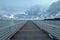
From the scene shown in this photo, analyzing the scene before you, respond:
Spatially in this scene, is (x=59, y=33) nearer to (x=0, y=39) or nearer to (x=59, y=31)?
(x=59, y=31)

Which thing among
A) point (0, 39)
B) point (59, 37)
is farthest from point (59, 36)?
point (0, 39)

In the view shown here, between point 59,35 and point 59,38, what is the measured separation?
0.23 m

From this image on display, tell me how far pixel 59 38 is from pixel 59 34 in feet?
1.08

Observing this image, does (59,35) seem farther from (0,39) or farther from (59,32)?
(0,39)

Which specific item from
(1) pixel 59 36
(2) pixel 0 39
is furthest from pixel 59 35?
(2) pixel 0 39

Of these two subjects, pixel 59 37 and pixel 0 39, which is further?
pixel 59 37

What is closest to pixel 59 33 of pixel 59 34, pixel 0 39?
pixel 59 34

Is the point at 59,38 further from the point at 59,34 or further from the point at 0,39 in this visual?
the point at 0,39

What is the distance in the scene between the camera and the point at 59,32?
10516 millimetres

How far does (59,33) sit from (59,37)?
292mm

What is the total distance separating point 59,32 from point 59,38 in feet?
1.57

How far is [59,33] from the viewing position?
34.2ft

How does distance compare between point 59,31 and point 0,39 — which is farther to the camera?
point 59,31

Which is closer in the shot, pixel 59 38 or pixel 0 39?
pixel 0 39
